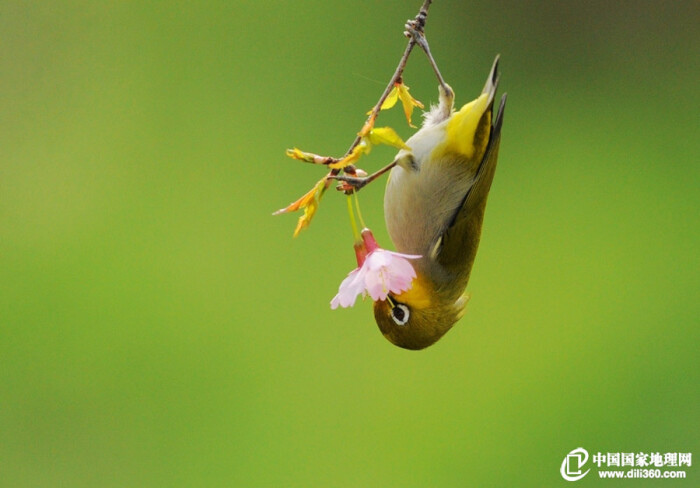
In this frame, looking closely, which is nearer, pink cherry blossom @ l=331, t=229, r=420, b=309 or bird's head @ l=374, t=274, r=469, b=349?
pink cherry blossom @ l=331, t=229, r=420, b=309

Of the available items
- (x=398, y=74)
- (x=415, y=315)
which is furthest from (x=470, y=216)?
(x=398, y=74)

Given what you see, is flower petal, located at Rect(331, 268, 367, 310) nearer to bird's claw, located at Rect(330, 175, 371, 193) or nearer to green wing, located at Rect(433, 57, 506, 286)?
bird's claw, located at Rect(330, 175, 371, 193)

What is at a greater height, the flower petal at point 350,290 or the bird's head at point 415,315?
the bird's head at point 415,315

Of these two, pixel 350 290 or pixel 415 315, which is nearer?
pixel 350 290

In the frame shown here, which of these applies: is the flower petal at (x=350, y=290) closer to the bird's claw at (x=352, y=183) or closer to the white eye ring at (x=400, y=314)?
the bird's claw at (x=352, y=183)

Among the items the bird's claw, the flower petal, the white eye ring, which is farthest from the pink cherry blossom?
the white eye ring

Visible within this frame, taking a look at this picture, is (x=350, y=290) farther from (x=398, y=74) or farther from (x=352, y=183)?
(x=398, y=74)

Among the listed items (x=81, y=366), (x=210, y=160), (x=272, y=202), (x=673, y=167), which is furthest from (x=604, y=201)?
(x=81, y=366)

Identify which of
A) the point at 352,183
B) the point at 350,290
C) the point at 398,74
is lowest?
the point at 350,290

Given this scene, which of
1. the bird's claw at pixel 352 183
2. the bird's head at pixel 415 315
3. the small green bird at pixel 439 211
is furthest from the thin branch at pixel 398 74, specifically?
the bird's head at pixel 415 315
